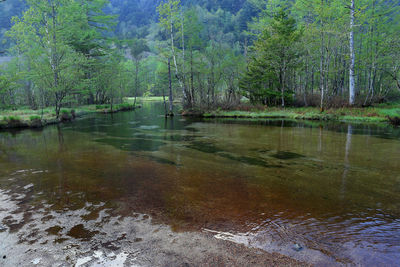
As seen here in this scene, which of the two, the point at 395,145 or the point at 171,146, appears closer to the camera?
the point at 395,145

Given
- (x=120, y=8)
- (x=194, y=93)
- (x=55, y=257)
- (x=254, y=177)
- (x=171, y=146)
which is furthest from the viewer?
(x=120, y=8)

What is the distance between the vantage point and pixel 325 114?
19.5 metres

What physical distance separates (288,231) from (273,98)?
23.7 metres

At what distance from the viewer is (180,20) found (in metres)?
27.2

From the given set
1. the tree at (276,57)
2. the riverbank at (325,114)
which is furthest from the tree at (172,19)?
the tree at (276,57)

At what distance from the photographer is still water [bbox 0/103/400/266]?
3691 mm

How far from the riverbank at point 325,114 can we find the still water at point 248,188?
7.66m

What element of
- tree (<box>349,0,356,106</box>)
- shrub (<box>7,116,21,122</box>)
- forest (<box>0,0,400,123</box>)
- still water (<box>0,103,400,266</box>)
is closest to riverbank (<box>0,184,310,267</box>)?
still water (<box>0,103,400,266</box>)

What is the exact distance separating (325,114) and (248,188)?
16557 millimetres

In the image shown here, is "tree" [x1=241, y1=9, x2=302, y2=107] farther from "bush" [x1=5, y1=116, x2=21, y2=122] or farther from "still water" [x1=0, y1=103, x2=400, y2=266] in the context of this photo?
"bush" [x1=5, y1=116, x2=21, y2=122]

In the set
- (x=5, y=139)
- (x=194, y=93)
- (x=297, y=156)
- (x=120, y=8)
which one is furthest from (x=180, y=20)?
(x=120, y=8)

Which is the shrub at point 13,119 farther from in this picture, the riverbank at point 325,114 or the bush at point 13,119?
the riverbank at point 325,114

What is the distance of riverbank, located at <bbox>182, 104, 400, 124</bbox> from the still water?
7.66 metres

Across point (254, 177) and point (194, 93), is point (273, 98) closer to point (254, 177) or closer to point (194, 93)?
point (194, 93)
